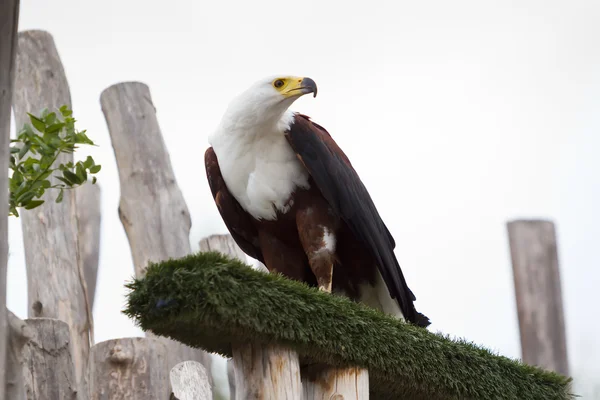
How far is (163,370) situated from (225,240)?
2.58 meters

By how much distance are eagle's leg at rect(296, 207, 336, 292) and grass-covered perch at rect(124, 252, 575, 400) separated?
0.79 metres

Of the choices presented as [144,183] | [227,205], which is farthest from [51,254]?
[227,205]

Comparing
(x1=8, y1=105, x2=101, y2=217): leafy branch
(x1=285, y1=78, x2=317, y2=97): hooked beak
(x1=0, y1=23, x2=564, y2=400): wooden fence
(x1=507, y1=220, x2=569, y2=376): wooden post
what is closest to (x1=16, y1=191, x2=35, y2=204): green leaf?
(x1=8, y1=105, x2=101, y2=217): leafy branch

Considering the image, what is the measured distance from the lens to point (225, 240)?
776 centimetres

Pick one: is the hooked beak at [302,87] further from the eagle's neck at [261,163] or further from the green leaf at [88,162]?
the green leaf at [88,162]

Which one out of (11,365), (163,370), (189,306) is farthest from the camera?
(163,370)

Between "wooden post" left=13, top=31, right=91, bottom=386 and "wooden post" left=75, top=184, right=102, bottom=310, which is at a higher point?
"wooden post" left=75, top=184, right=102, bottom=310

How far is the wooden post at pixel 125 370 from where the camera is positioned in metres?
5.04

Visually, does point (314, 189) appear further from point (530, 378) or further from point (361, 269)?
point (530, 378)

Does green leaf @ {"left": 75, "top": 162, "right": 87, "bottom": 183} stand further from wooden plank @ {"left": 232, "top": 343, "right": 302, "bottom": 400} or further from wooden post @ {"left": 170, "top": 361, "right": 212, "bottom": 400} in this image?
wooden post @ {"left": 170, "top": 361, "right": 212, "bottom": 400}

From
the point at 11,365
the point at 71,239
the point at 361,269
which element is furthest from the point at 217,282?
the point at 71,239

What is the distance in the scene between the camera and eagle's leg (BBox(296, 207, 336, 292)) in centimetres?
480

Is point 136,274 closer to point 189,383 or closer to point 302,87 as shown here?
point 189,383

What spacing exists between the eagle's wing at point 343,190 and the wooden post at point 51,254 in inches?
101
